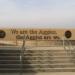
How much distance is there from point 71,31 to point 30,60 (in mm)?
13383

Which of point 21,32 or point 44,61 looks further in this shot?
point 21,32

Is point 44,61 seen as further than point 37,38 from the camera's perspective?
No

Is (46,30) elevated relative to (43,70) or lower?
elevated

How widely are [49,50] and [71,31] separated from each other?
→ 40.2 ft

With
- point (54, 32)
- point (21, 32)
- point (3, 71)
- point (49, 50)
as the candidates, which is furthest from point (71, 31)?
point (3, 71)

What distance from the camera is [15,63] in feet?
63.2

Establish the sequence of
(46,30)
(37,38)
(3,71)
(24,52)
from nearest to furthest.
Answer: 1. (3,71)
2. (24,52)
3. (37,38)
4. (46,30)

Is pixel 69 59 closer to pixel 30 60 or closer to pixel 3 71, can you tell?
pixel 30 60

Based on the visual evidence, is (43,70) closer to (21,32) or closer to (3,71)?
(3,71)

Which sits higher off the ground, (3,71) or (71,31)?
(71,31)

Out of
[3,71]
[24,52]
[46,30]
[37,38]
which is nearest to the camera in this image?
[3,71]

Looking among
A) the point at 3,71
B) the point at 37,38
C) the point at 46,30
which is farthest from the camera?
the point at 46,30

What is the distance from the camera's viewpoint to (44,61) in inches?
766

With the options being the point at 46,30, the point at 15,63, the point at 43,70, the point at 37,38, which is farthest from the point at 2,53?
the point at 46,30
